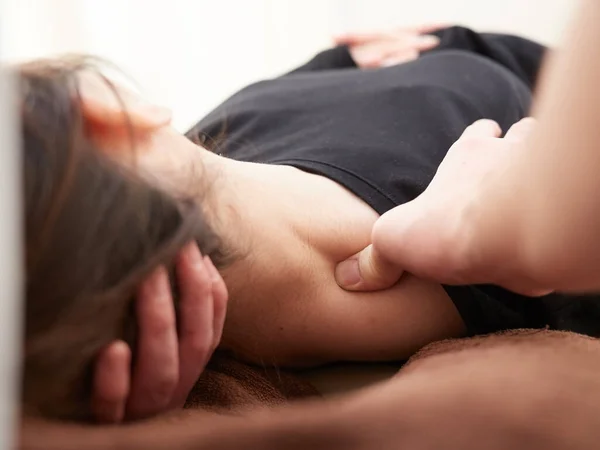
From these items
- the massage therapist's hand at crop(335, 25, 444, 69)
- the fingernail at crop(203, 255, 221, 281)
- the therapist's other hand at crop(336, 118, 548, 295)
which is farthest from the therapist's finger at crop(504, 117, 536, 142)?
the massage therapist's hand at crop(335, 25, 444, 69)

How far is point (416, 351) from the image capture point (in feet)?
1.85

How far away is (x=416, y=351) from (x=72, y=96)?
32cm

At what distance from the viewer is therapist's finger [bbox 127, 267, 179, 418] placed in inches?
16.6

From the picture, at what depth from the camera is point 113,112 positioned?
0.45 meters

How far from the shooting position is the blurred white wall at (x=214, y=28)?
1.06m

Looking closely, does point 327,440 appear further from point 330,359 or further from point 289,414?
point 330,359

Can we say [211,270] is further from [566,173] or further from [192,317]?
[566,173]

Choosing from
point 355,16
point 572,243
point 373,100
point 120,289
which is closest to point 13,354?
point 120,289

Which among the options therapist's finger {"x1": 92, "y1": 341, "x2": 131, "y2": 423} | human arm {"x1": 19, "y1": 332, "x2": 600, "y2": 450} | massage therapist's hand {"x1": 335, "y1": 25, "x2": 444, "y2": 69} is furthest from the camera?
massage therapist's hand {"x1": 335, "y1": 25, "x2": 444, "y2": 69}

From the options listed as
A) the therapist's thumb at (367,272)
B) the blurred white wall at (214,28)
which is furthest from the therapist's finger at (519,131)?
the blurred white wall at (214,28)

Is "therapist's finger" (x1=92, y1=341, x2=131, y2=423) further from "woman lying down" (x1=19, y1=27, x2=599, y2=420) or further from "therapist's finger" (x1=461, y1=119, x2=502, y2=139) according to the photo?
"therapist's finger" (x1=461, y1=119, x2=502, y2=139)

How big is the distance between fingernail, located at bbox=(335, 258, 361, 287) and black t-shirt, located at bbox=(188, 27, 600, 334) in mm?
47

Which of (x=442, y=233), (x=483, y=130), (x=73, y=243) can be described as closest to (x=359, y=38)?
(x=483, y=130)

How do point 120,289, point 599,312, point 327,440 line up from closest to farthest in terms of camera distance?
point 327,440 → point 120,289 → point 599,312
